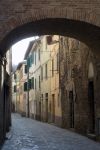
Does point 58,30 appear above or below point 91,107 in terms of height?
above

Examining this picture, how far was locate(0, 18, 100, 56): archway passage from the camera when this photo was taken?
1781 centimetres

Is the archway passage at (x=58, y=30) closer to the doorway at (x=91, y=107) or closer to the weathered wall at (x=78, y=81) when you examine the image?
the weathered wall at (x=78, y=81)

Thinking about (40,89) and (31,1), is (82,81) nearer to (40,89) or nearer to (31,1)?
(31,1)

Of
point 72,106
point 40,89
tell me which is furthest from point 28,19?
point 40,89

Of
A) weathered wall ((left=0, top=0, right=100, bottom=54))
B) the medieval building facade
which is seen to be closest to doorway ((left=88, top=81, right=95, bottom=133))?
the medieval building facade

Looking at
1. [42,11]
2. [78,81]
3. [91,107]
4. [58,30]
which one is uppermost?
[42,11]

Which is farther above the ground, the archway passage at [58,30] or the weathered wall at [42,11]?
the weathered wall at [42,11]

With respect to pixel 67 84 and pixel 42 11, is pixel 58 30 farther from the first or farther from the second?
pixel 67 84

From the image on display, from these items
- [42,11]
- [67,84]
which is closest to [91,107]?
[67,84]

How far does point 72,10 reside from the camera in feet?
57.1

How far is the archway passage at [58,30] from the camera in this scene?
58.4ft

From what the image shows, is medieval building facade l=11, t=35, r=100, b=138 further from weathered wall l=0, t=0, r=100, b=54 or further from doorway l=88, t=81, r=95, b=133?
weathered wall l=0, t=0, r=100, b=54

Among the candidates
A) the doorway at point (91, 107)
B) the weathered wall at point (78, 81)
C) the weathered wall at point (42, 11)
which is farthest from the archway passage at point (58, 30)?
the doorway at point (91, 107)

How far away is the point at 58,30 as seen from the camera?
20109 mm
